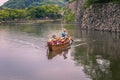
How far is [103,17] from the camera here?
3231 inches

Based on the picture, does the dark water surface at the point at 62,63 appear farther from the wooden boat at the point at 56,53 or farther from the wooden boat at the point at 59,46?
the wooden boat at the point at 59,46

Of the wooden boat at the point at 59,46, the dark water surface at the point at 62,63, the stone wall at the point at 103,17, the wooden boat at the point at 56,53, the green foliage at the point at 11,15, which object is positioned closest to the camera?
the dark water surface at the point at 62,63

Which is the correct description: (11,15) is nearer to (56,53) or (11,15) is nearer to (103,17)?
(103,17)

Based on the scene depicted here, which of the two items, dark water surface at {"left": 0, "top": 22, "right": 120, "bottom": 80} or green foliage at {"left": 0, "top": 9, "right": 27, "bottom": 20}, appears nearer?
dark water surface at {"left": 0, "top": 22, "right": 120, "bottom": 80}

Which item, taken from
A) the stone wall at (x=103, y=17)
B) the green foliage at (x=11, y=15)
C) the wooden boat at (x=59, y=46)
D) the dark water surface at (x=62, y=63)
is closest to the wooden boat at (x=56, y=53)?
the dark water surface at (x=62, y=63)

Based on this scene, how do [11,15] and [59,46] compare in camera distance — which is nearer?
[59,46]

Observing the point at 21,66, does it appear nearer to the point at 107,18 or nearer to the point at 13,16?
the point at 107,18

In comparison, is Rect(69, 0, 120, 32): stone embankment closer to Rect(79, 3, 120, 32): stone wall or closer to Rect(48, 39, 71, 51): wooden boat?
Rect(79, 3, 120, 32): stone wall

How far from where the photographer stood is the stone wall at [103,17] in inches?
3034

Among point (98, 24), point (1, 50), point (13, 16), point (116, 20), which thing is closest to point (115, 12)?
point (116, 20)

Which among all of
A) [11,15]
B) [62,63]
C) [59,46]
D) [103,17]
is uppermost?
[103,17]

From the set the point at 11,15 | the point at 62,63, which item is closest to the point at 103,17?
the point at 62,63

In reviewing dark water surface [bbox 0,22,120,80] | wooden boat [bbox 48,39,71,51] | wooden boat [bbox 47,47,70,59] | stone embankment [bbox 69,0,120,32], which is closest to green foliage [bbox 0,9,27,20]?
stone embankment [bbox 69,0,120,32]

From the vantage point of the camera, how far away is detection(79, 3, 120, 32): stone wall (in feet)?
253
